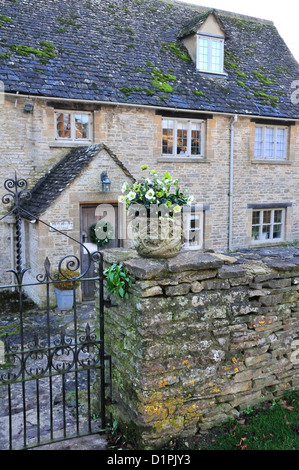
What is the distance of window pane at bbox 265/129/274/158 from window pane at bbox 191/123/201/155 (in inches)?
123

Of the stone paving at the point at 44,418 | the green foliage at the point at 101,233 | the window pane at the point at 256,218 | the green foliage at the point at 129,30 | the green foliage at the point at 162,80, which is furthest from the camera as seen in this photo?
the window pane at the point at 256,218

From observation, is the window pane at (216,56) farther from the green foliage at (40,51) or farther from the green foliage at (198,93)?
the green foliage at (40,51)

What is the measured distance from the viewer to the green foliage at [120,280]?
4210 millimetres

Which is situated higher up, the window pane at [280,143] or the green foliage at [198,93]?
the green foliage at [198,93]

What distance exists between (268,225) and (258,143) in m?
3.21

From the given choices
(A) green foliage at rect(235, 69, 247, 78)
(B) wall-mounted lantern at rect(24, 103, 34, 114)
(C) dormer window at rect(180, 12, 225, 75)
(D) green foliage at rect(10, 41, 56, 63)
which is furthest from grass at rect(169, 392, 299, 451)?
(A) green foliage at rect(235, 69, 247, 78)

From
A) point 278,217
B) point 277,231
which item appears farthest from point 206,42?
point 277,231

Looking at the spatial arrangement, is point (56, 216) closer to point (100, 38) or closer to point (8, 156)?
point (8, 156)

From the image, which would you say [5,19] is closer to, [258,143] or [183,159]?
[183,159]

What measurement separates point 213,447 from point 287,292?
6.24 feet

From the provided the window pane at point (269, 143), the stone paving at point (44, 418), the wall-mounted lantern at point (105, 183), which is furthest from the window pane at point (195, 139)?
the stone paving at point (44, 418)

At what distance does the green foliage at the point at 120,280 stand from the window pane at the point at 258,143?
12.8 meters

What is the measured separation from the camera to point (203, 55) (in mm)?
15422

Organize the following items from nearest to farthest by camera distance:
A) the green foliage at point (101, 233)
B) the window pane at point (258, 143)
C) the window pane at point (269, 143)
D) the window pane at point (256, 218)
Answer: the green foliage at point (101, 233) < the window pane at point (258, 143) < the window pane at point (269, 143) < the window pane at point (256, 218)
